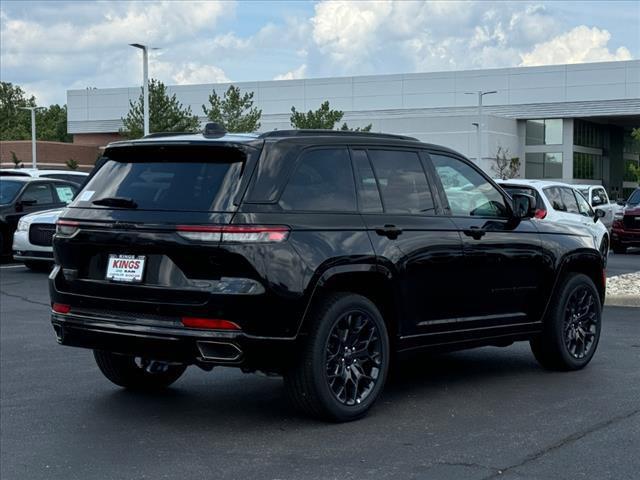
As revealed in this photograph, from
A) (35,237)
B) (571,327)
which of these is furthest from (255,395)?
(35,237)

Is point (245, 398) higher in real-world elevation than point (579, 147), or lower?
lower

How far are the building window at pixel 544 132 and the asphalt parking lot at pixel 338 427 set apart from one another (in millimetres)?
70718

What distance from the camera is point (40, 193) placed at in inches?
831

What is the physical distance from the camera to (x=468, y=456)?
19.3 feet

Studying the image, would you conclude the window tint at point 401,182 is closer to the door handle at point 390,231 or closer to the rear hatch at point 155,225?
the door handle at point 390,231

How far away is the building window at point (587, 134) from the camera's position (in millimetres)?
79438

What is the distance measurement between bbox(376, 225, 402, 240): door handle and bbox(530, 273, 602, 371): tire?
189 centimetres

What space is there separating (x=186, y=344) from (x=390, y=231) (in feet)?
5.18

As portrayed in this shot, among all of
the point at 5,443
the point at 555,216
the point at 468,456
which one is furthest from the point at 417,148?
the point at 555,216

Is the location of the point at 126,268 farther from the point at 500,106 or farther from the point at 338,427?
the point at 500,106

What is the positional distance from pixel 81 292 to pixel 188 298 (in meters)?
0.87

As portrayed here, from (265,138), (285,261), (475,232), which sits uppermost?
(265,138)

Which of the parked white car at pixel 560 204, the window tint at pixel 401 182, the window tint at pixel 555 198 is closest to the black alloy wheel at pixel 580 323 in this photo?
the window tint at pixel 401 182

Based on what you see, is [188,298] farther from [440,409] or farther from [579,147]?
[579,147]
